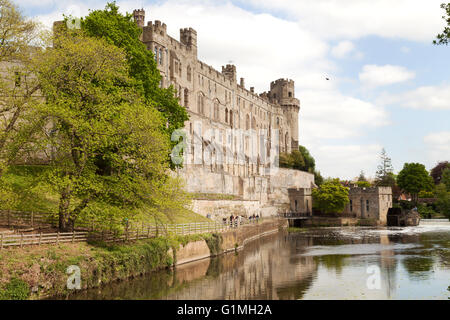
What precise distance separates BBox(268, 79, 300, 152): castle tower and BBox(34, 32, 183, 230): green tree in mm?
77903

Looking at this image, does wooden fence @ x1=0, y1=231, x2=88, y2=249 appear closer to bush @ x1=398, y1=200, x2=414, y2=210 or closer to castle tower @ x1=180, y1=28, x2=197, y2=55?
castle tower @ x1=180, y1=28, x2=197, y2=55

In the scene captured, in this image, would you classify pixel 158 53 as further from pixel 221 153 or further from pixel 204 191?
pixel 221 153

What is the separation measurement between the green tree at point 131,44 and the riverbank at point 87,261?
9.00 meters

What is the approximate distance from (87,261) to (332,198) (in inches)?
2256

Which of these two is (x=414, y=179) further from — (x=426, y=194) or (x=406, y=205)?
(x=406, y=205)

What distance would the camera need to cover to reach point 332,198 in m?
71.6

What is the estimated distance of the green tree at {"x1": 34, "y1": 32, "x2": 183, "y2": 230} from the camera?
2098 centimetres

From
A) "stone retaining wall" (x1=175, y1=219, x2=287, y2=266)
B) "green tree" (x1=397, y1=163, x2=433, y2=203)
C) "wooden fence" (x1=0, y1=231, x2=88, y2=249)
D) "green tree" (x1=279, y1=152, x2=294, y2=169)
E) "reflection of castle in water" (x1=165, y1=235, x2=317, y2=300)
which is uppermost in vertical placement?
"green tree" (x1=279, y1=152, x2=294, y2=169)

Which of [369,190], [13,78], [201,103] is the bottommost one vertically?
[369,190]

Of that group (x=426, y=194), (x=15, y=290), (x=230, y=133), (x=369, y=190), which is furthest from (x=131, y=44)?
(x=426, y=194)

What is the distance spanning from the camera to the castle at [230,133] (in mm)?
46344

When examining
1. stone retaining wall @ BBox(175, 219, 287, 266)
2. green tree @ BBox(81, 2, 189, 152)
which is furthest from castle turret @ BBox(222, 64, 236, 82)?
green tree @ BBox(81, 2, 189, 152)

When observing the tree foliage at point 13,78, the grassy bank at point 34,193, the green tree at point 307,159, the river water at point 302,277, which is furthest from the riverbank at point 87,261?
the green tree at point 307,159

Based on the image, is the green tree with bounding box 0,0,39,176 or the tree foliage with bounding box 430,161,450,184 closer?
Result: the green tree with bounding box 0,0,39,176
